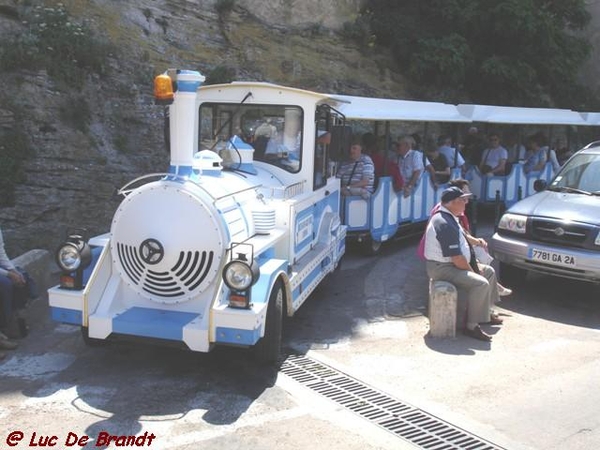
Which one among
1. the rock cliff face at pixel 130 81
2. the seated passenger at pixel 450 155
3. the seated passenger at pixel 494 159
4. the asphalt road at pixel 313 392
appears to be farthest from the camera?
the seated passenger at pixel 494 159

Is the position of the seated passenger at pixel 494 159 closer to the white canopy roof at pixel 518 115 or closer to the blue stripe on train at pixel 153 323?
the white canopy roof at pixel 518 115

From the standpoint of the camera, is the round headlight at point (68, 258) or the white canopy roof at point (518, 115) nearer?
the round headlight at point (68, 258)

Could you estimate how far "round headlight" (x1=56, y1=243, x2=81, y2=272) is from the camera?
5.09m

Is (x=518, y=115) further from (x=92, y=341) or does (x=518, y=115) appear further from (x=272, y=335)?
(x=92, y=341)

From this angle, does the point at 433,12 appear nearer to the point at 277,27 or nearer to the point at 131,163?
the point at 277,27

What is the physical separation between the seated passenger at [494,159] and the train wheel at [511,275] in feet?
18.4

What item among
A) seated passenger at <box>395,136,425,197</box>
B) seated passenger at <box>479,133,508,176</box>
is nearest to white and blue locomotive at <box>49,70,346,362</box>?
seated passenger at <box>395,136,425,197</box>

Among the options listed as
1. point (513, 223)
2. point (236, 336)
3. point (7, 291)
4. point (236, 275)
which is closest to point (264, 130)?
point (236, 275)

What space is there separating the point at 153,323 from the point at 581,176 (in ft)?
19.4

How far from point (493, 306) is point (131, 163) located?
738 centimetres

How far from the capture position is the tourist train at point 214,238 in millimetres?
4844

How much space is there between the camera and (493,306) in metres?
7.07

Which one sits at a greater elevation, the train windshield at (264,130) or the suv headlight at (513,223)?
the train windshield at (264,130)

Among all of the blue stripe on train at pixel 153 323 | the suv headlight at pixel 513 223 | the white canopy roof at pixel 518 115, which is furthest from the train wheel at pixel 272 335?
the white canopy roof at pixel 518 115
